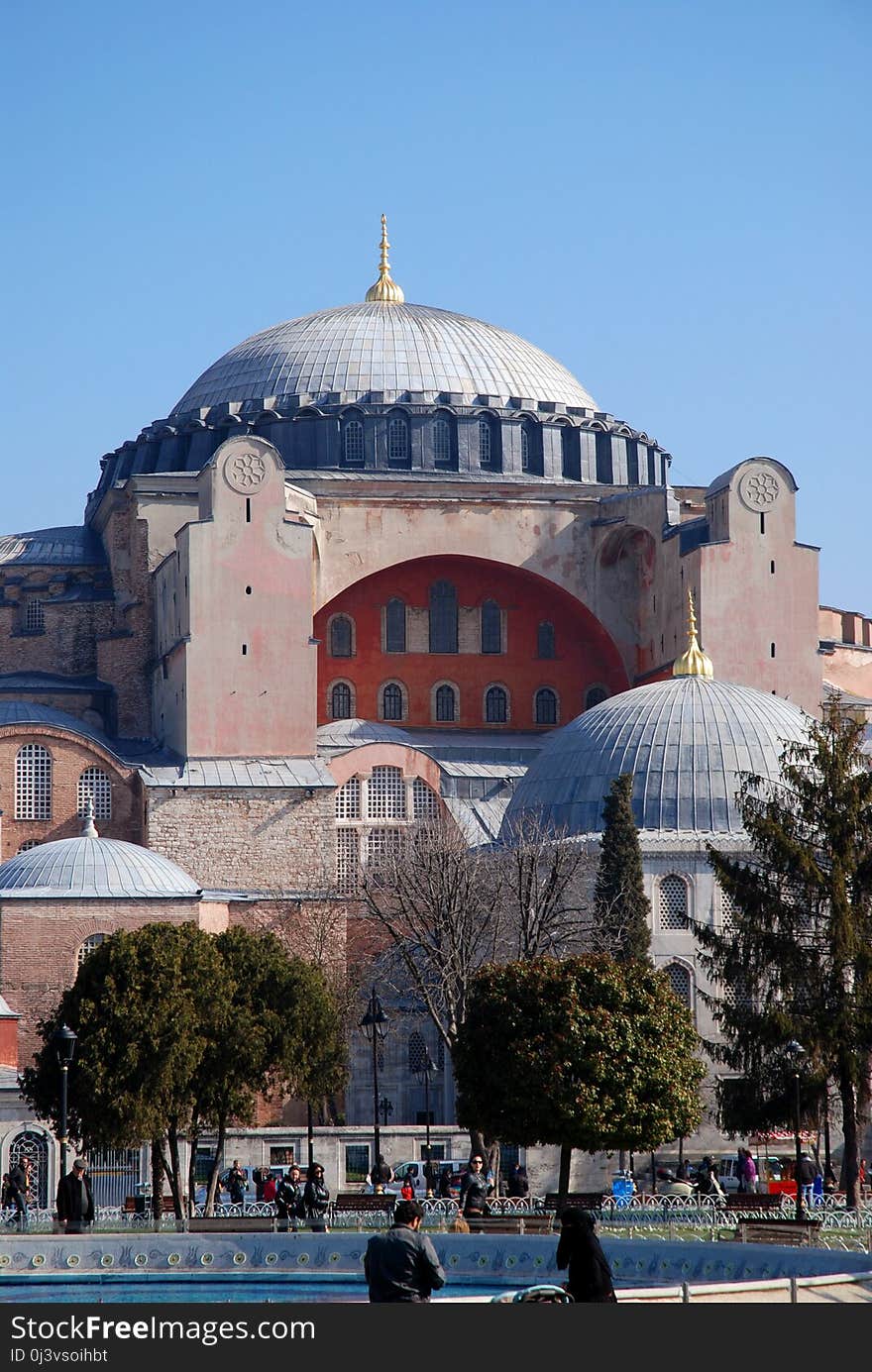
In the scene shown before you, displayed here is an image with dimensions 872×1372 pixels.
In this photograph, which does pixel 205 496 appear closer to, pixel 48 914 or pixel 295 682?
pixel 295 682

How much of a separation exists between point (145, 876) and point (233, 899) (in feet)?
7.17

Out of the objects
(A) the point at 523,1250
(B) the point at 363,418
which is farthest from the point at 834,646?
(A) the point at 523,1250

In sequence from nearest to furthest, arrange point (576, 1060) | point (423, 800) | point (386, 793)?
point (576, 1060), point (386, 793), point (423, 800)

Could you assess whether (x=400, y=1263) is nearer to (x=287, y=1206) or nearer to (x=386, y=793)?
(x=287, y=1206)

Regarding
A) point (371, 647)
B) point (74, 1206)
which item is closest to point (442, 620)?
point (371, 647)

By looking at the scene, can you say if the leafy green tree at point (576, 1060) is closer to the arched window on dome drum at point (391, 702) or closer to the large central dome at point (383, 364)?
the arched window on dome drum at point (391, 702)

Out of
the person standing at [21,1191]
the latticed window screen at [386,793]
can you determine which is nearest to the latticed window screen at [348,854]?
the latticed window screen at [386,793]

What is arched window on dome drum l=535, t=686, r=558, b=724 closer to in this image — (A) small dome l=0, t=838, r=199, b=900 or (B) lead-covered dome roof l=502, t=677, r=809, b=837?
(B) lead-covered dome roof l=502, t=677, r=809, b=837

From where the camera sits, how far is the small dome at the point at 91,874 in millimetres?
40844

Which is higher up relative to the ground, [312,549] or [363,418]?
[363,418]

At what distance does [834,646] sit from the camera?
54.5 metres

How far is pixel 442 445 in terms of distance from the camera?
52750mm

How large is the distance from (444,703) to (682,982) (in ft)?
36.7

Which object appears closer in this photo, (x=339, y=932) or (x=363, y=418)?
(x=339, y=932)
